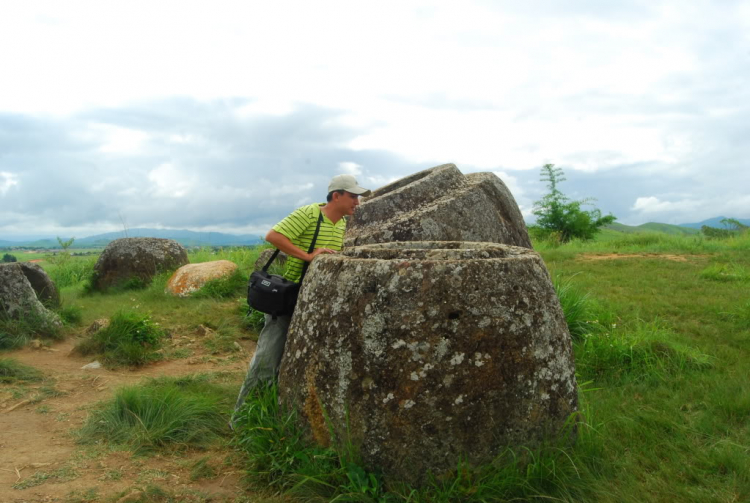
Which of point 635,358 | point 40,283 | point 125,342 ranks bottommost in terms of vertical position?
point 125,342

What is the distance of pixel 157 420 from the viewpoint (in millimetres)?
4562

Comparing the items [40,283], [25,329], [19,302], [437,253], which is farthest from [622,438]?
[40,283]

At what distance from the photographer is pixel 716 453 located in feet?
12.3

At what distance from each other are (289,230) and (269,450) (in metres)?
1.87

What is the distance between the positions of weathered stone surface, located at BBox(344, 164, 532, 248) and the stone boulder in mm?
7894

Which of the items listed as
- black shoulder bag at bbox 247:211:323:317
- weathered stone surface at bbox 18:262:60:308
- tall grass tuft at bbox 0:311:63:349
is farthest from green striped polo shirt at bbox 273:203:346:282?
weathered stone surface at bbox 18:262:60:308

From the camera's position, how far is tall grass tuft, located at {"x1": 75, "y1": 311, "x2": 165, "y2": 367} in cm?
727

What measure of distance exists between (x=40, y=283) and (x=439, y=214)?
7747 millimetres

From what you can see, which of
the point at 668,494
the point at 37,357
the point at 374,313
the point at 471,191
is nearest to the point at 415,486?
the point at 374,313

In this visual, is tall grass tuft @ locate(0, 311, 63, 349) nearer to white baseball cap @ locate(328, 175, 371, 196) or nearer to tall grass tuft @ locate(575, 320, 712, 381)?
white baseball cap @ locate(328, 175, 371, 196)

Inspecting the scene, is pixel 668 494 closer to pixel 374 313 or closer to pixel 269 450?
pixel 374 313

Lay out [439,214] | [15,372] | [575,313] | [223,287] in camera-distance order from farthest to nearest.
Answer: [223,287], [575,313], [439,214], [15,372]

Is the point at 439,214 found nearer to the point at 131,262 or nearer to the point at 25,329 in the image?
the point at 25,329

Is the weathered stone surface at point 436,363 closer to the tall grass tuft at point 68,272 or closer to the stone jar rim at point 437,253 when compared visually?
the stone jar rim at point 437,253
